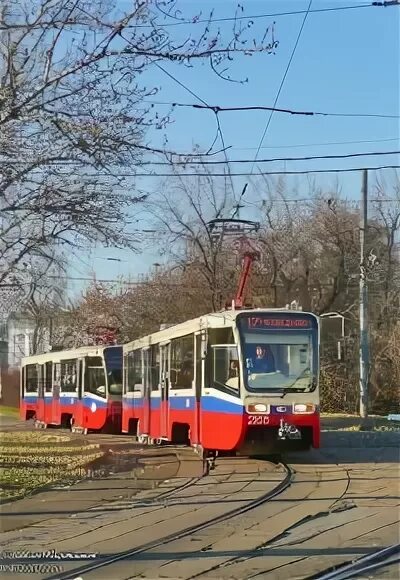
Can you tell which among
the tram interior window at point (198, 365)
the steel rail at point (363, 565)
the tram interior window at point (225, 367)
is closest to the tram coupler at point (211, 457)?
the tram interior window at point (198, 365)

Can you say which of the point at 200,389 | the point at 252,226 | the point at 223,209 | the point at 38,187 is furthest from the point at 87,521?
the point at 223,209

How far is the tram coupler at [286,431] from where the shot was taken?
15.2m

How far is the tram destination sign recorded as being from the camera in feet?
51.4

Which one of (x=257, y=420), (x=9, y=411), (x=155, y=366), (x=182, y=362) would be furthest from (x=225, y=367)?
(x=9, y=411)

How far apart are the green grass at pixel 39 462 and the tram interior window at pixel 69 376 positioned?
174 inches

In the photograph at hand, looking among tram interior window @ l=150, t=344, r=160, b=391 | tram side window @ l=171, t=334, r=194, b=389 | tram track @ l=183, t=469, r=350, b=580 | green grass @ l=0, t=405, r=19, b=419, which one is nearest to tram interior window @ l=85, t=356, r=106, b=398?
tram interior window @ l=150, t=344, r=160, b=391

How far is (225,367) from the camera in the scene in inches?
625

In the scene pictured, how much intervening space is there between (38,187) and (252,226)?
9.12 m

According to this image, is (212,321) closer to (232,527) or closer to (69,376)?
(232,527)

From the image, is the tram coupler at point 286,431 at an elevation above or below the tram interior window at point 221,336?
below

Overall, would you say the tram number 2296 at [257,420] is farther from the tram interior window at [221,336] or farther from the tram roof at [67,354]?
the tram roof at [67,354]

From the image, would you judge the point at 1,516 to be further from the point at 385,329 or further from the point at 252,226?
the point at 385,329

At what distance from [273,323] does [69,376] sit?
16.5 metres

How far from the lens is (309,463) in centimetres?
1620
